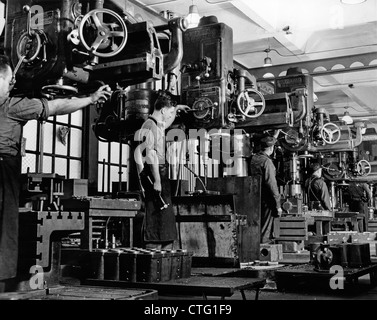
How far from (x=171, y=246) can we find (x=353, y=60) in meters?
4.04

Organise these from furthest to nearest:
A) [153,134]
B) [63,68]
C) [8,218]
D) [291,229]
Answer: [291,229] → [153,134] → [63,68] → [8,218]

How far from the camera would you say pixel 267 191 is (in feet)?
19.7

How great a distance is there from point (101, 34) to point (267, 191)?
3474 mm

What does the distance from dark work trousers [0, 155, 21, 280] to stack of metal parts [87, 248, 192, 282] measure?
0.81 m

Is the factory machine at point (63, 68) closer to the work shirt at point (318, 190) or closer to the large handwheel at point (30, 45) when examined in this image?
the large handwheel at point (30, 45)

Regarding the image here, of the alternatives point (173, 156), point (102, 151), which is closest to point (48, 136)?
point (102, 151)

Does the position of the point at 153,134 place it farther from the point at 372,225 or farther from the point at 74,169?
the point at 372,225

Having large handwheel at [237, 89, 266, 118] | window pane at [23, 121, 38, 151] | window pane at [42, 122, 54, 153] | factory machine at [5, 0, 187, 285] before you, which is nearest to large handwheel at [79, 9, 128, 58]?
factory machine at [5, 0, 187, 285]

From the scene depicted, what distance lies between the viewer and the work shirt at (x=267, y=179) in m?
5.97

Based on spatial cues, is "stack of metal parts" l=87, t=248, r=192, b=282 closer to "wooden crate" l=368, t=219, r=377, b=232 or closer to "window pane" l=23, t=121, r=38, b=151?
"window pane" l=23, t=121, r=38, b=151

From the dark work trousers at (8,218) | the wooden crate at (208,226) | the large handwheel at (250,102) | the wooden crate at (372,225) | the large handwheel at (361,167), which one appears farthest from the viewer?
the wooden crate at (372,225)

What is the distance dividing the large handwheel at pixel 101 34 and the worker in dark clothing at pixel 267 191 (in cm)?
319

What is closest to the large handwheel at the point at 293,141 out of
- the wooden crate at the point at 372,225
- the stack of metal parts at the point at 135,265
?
the stack of metal parts at the point at 135,265

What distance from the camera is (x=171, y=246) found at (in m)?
4.73
